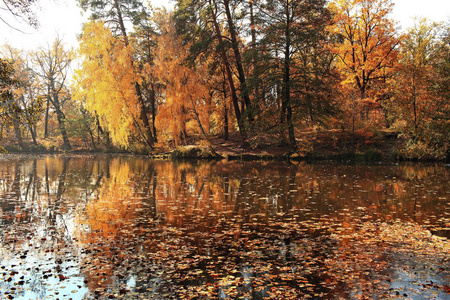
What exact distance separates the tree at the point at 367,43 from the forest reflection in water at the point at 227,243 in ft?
58.8

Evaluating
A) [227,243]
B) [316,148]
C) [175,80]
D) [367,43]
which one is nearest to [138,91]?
[175,80]

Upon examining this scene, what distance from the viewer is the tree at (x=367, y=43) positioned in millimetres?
26859

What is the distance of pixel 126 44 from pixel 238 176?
2101 centimetres

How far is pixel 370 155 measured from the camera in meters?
22.3

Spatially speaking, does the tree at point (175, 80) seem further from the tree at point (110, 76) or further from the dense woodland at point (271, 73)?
the tree at point (110, 76)

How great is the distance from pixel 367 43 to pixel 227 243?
27.2m

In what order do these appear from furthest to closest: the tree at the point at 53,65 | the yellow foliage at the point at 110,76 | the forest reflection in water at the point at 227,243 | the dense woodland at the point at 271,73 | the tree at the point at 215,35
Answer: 1. the tree at the point at 53,65
2. the yellow foliage at the point at 110,76
3. the tree at the point at 215,35
4. the dense woodland at the point at 271,73
5. the forest reflection in water at the point at 227,243

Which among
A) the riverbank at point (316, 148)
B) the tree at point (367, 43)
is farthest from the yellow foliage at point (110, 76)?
the tree at point (367, 43)

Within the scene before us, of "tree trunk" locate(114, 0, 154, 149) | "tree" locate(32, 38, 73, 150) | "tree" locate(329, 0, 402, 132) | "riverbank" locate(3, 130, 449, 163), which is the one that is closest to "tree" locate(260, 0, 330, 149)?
"riverbank" locate(3, 130, 449, 163)

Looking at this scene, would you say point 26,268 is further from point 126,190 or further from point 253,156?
point 253,156

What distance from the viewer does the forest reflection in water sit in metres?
4.21

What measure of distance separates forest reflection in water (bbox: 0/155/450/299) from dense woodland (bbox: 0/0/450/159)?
11.8 metres

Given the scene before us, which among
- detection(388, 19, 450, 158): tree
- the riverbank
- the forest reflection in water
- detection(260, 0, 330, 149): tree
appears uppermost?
detection(260, 0, 330, 149): tree

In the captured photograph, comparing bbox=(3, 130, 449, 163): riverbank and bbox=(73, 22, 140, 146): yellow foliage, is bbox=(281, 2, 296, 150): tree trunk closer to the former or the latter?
bbox=(3, 130, 449, 163): riverbank
